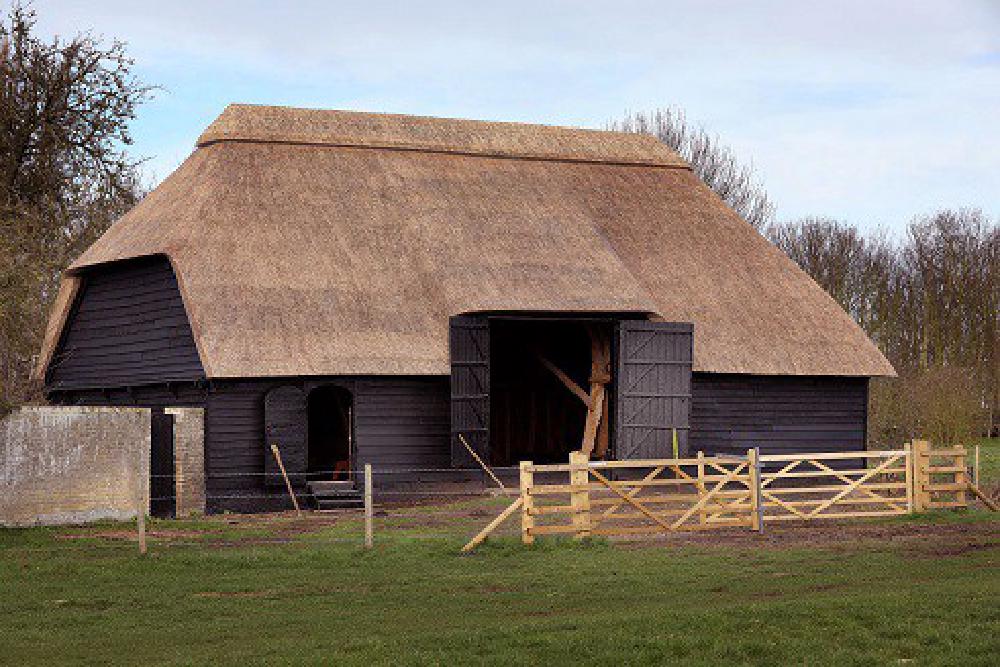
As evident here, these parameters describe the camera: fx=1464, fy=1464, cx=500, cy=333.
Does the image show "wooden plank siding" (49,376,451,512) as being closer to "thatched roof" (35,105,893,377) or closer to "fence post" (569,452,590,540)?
"thatched roof" (35,105,893,377)

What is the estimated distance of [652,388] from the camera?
33.7m

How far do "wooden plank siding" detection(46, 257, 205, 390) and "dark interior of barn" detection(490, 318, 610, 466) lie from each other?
32.5 feet

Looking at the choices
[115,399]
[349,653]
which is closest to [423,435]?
[115,399]

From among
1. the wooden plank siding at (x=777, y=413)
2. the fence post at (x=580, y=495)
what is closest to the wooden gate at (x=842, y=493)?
the wooden plank siding at (x=777, y=413)

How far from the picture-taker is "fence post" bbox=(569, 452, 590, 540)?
22484 millimetres

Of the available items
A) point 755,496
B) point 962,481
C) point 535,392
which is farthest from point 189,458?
point 535,392

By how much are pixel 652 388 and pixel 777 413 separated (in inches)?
191

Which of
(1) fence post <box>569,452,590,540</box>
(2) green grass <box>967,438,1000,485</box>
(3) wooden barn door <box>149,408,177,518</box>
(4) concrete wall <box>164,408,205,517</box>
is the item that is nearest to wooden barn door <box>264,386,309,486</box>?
(4) concrete wall <box>164,408,205,517</box>

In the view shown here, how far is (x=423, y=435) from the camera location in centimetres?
3181

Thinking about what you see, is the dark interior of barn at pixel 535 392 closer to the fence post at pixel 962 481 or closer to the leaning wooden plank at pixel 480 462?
the leaning wooden plank at pixel 480 462

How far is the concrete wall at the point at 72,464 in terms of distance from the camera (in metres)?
24.8

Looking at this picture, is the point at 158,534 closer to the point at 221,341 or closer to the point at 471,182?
the point at 221,341

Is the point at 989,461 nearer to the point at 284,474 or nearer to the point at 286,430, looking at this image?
the point at 286,430

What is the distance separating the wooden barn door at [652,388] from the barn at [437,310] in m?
0.05
